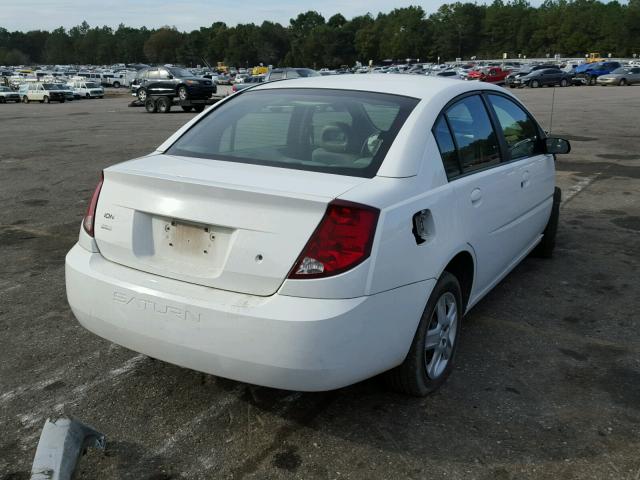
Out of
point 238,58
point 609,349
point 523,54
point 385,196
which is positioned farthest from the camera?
point 238,58

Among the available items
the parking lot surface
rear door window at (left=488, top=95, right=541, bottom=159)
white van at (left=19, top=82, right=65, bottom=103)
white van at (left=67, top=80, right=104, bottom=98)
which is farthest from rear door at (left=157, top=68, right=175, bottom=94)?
rear door window at (left=488, top=95, right=541, bottom=159)

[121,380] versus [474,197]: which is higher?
[474,197]

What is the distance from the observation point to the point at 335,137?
351 cm

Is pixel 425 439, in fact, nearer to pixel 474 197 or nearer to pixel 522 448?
pixel 522 448

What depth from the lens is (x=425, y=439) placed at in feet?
9.95

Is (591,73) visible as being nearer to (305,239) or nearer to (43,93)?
(43,93)

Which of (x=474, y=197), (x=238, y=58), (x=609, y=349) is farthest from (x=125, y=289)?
(x=238, y=58)

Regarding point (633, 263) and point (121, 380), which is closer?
point (121, 380)

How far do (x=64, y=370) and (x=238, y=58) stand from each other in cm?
18187

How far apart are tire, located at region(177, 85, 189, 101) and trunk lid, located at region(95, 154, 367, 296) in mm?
26970

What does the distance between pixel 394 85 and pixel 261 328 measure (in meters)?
1.83

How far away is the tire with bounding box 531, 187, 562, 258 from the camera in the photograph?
18.6 feet

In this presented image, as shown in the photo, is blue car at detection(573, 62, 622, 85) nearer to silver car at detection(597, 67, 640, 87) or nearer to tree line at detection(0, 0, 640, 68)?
silver car at detection(597, 67, 640, 87)

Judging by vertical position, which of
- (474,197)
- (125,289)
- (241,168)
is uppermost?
(241,168)
